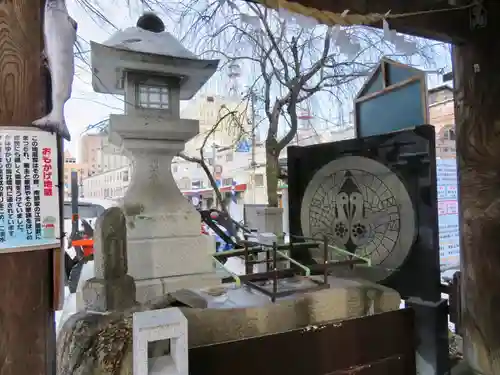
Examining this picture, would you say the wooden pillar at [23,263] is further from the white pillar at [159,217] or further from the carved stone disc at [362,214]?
the carved stone disc at [362,214]

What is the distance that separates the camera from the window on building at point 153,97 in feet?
13.0

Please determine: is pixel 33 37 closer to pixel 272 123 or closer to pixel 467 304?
pixel 467 304

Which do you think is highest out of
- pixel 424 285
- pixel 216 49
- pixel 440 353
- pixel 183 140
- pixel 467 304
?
pixel 216 49

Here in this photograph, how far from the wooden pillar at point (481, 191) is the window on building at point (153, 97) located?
9.75 feet

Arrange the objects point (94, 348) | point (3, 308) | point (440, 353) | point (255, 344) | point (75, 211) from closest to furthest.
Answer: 1. point (3, 308)
2. point (94, 348)
3. point (255, 344)
4. point (440, 353)
5. point (75, 211)

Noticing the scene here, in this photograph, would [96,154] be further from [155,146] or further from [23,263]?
[23,263]

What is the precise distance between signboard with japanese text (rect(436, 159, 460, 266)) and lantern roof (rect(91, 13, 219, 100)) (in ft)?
11.8

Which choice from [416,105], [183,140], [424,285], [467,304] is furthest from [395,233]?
[183,140]

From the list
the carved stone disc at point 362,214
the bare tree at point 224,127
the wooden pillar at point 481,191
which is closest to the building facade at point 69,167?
the bare tree at point 224,127

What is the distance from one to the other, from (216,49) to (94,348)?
564 centimetres

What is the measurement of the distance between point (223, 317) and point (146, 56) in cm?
267

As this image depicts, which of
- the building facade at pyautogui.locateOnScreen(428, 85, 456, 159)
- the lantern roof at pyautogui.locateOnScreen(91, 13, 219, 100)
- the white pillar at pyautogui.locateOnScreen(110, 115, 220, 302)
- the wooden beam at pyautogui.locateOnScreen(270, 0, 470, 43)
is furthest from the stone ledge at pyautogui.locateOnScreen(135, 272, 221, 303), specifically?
the building facade at pyautogui.locateOnScreen(428, 85, 456, 159)

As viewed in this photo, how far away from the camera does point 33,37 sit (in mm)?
1655

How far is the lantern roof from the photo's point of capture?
11.8ft
